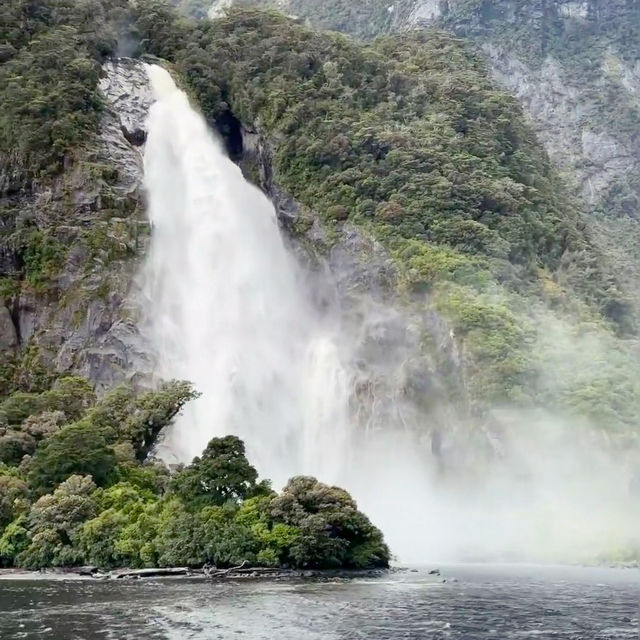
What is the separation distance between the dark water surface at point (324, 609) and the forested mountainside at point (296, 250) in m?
7.56

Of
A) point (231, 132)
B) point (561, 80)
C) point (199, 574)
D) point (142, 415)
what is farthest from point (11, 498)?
point (561, 80)

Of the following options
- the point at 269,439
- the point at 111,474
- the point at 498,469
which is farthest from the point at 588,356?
the point at 111,474

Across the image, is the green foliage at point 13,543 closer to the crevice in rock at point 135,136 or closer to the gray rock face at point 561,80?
the crevice in rock at point 135,136

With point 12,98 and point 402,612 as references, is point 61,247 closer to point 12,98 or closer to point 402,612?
point 12,98

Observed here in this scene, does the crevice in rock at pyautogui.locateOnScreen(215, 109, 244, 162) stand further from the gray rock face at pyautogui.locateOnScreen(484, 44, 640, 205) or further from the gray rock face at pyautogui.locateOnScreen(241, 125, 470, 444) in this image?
the gray rock face at pyautogui.locateOnScreen(484, 44, 640, 205)

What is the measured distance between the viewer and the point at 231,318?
7119cm

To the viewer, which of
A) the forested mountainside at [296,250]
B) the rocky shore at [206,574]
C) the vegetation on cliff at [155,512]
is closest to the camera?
the rocky shore at [206,574]

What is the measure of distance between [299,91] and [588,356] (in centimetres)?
3935

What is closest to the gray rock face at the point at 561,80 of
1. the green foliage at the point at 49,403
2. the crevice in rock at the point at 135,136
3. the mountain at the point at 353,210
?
the mountain at the point at 353,210

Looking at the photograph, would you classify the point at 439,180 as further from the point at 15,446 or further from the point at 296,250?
the point at 15,446

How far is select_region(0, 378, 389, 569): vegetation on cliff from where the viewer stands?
43406mm

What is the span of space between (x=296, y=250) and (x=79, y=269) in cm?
1870

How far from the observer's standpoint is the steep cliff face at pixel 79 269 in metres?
67.8

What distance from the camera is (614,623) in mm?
26938
